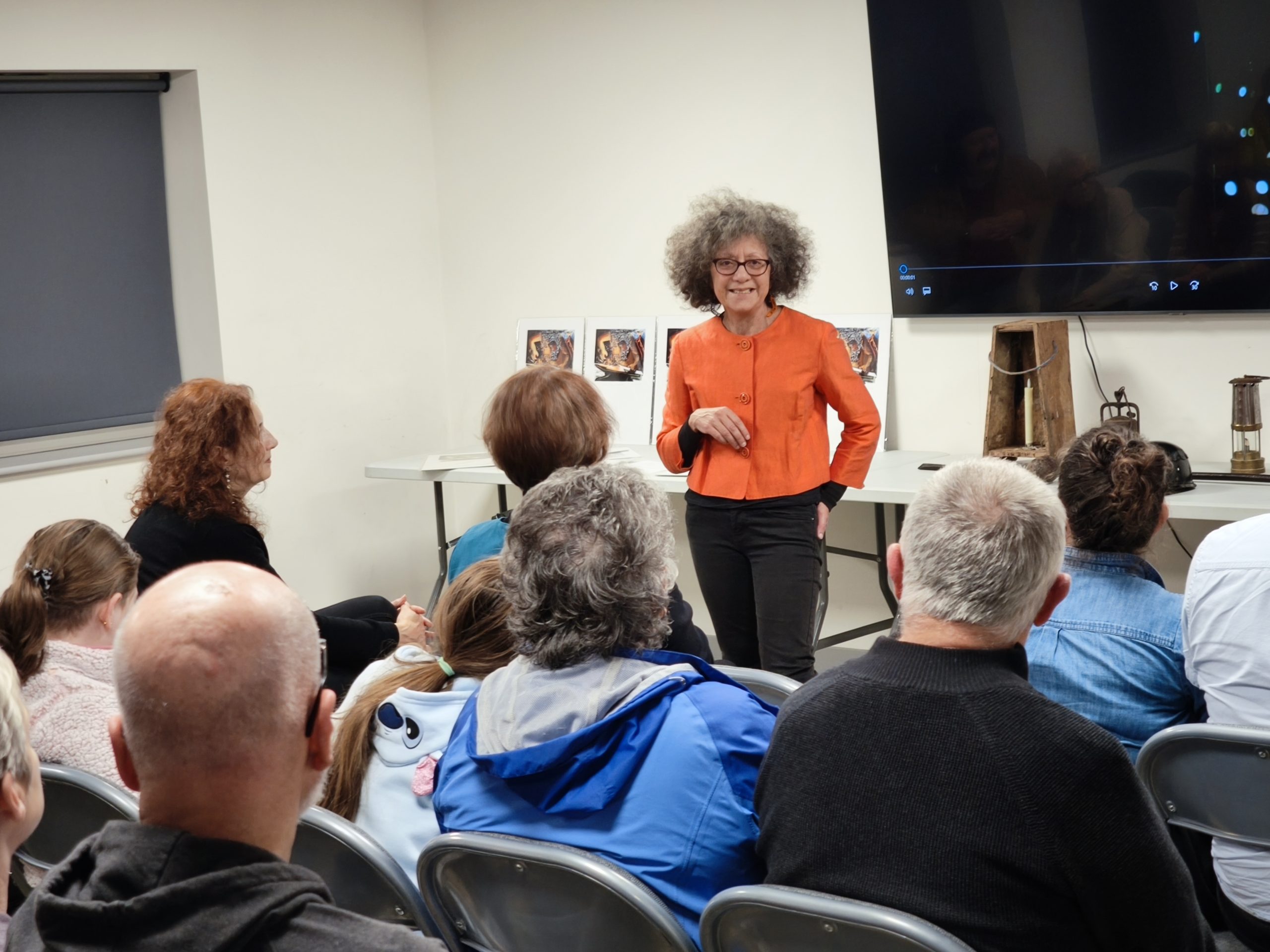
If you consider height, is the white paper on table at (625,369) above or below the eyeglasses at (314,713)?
above

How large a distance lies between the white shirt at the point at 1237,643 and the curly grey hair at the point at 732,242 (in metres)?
1.53

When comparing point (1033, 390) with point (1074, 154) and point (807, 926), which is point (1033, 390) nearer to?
point (1074, 154)

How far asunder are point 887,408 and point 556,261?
159 centimetres

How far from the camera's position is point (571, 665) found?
1581 mm

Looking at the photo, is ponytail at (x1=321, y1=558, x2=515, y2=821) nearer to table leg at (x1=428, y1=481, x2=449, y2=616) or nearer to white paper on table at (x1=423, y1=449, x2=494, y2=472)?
white paper on table at (x1=423, y1=449, x2=494, y2=472)

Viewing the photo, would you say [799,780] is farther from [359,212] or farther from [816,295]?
[359,212]

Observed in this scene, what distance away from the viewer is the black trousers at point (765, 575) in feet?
9.82

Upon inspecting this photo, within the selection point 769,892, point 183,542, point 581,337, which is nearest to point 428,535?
point 581,337

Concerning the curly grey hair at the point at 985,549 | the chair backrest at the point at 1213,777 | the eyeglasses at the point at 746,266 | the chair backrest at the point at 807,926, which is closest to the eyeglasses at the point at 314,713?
the chair backrest at the point at 807,926

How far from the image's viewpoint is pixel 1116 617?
198 cm

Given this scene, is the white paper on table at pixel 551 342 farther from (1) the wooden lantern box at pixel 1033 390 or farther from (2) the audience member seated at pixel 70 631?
(2) the audience member seated at pixel 70 631

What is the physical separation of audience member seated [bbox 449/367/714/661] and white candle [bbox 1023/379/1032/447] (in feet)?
5.74

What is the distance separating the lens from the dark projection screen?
428 cm

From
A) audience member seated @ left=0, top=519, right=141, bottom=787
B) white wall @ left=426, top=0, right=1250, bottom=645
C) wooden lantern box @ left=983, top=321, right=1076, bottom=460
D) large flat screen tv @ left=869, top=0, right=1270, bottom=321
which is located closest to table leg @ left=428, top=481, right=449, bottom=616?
white wall @ left=426, top=0, right=1250, bottom=645
